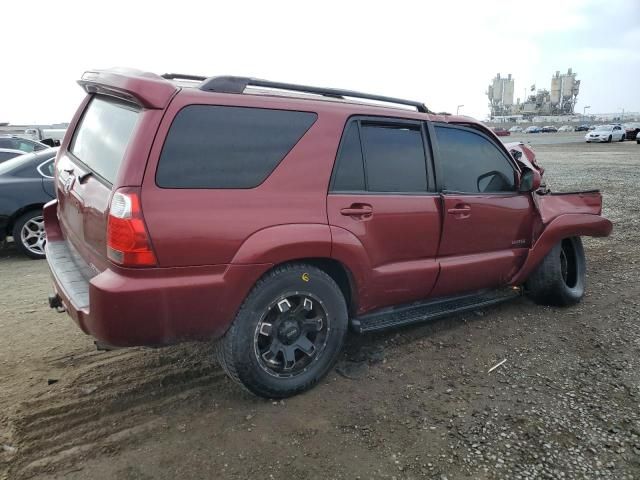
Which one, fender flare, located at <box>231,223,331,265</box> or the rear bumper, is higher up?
fender flare, located at <box>231,223,331,265</box>

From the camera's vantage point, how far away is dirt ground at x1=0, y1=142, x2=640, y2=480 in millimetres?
2449

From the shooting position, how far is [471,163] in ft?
12.6

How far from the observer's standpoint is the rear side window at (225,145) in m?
2.51

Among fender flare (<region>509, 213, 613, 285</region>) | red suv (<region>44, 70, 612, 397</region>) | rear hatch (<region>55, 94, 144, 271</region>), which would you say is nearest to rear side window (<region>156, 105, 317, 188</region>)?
red suv (<region>44, 70, 612, 397</region>)

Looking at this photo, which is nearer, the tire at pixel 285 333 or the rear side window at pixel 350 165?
the tire at pixel 285 333

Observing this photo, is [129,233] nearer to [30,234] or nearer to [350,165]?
[350,165]

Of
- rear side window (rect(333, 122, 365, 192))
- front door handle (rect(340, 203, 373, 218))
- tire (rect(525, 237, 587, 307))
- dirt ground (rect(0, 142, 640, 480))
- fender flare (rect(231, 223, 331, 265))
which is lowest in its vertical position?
dirt ground (rect(0, 142, 640, 480))

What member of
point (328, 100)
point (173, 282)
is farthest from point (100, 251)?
point (328, 100)

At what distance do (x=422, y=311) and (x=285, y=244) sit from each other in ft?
4.63

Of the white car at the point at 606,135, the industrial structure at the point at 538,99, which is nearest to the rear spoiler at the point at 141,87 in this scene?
the white car at the point at 606,135

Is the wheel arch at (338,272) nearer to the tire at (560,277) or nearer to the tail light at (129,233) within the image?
the tail light at (129,233)

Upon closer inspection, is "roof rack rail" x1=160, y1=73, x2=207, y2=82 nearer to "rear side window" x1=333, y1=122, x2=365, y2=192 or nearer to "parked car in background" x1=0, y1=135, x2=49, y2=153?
"rear side window" x1=333, y1=122, x2=365, y2=192

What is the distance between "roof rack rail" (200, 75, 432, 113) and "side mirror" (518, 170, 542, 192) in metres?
1.06

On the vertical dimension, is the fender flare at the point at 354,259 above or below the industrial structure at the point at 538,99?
below
